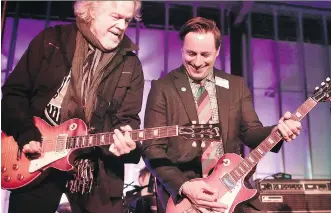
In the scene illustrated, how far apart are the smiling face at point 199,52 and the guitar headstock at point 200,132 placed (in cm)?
43

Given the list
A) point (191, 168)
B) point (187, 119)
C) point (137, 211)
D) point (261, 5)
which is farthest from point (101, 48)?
point (261, 5)

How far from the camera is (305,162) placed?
4.03 metres

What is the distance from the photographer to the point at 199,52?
1.96 m

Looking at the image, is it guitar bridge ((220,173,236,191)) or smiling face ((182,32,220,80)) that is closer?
guitar bridge ((220,173,236,191))

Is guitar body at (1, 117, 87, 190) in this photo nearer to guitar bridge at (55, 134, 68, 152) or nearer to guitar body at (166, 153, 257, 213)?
guitar bridge at (55, 134, 68, 152)

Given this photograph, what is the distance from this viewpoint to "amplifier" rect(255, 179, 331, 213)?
2.53 m

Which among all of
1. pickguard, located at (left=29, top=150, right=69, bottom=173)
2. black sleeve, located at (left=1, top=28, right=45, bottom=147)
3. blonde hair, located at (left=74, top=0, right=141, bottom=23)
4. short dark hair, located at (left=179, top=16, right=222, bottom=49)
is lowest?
pickguard, located at (left=29, top=150, right=69, bottom=173)

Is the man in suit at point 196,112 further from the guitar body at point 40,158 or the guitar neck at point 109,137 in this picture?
the guitar body at point 40,158

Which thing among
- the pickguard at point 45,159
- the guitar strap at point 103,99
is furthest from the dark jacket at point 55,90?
the pickguard at point 45,159

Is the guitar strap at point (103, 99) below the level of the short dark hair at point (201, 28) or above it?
below

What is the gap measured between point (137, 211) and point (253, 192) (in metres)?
1.23

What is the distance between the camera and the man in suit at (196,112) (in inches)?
72.6

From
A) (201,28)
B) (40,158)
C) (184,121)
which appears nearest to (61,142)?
(40,158)

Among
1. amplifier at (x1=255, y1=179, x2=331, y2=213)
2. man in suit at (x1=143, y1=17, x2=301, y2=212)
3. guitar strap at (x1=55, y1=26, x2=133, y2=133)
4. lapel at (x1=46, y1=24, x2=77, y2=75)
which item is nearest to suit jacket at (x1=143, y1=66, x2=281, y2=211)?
man in suit at (x1=143, y1=17, x2=301, y2=212)
